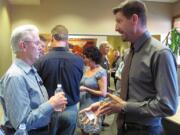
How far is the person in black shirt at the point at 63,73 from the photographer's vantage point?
2.93 meters

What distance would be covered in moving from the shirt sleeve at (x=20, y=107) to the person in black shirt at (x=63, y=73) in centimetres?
105

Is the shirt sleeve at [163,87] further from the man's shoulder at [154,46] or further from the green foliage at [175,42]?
the green foliage at [175,42]

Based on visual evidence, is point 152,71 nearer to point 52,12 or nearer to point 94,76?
point 94,76

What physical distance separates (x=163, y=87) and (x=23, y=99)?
918 millimetres

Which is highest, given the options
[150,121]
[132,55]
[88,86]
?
[132,55]

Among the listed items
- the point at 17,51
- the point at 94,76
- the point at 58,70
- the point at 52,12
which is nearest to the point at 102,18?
the point at 52,12

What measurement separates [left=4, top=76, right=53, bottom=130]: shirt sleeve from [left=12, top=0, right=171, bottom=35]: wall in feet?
19.0

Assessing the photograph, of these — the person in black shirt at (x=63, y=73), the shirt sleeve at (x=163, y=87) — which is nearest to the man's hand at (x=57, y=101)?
the shirt sleeve at (x=163, y=87)

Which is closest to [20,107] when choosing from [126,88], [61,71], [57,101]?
[57,101]

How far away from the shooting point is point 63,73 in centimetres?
298

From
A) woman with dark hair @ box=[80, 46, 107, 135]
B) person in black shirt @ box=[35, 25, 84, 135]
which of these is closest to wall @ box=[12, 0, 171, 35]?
woman with dark hair @ box=[80, 46, 107, 135]

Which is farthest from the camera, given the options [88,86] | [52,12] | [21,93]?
[52,12]

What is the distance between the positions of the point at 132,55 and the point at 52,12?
596 centimetres

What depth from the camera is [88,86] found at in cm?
365
